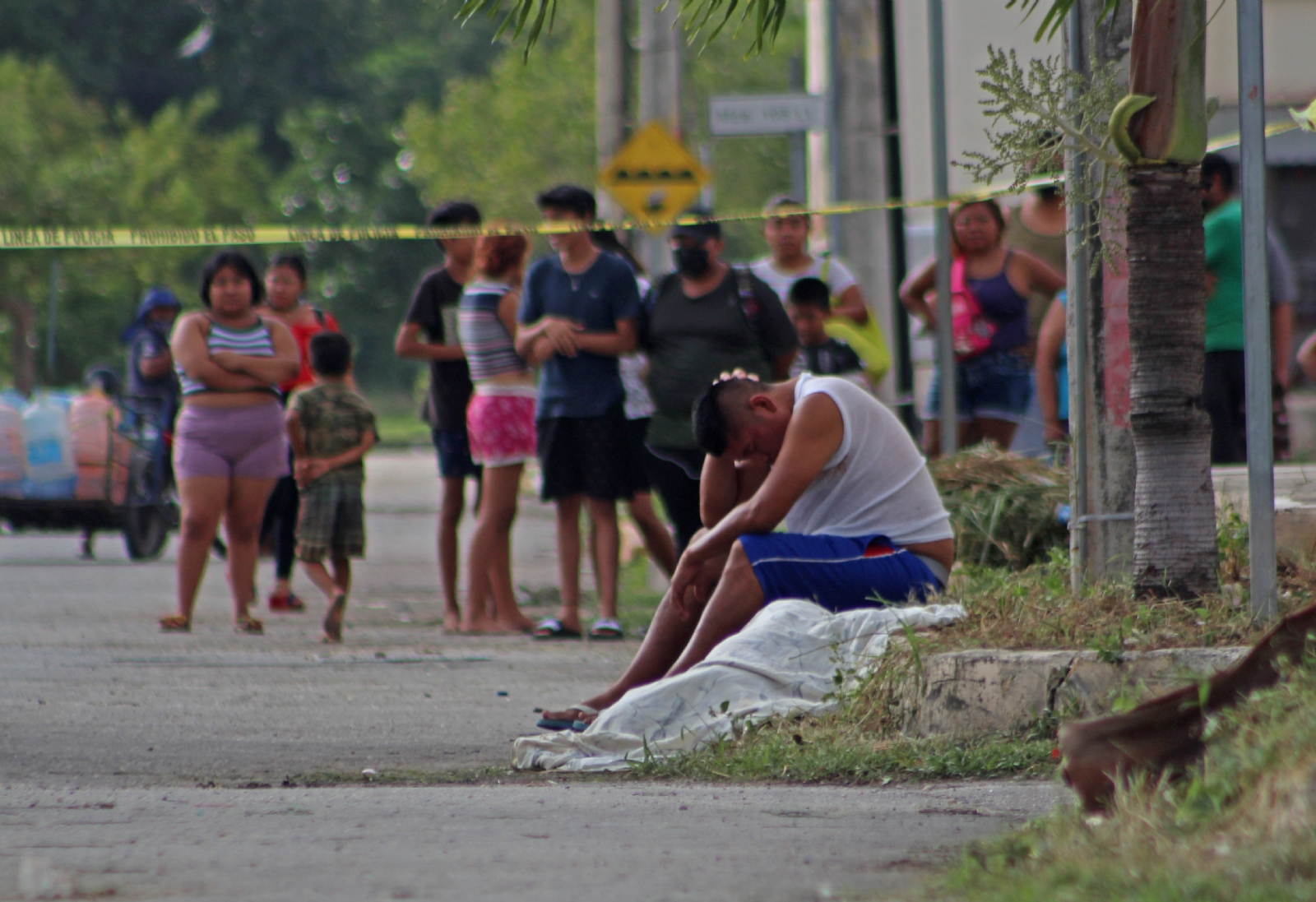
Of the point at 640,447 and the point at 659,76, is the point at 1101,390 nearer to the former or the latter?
the point at 640,447

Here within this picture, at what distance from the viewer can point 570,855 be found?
3785 mm

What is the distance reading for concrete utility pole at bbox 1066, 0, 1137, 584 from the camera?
19.6ft

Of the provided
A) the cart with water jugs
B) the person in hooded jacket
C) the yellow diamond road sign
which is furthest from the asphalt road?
the yellow diamond road sign

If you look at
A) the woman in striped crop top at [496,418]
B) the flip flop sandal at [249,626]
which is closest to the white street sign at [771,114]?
the woman in striped crop top at [496,418]

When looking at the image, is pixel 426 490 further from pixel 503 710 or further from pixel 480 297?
pixel 503 710

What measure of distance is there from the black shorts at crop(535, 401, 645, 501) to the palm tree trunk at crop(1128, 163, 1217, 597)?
3.37 m

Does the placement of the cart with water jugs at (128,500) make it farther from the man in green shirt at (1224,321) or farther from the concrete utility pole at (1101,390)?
the concrete utility pole at (1101,390)

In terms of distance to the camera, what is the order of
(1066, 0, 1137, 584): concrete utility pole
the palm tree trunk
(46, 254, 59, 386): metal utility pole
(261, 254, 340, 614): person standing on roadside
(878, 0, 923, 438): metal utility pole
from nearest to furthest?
the palm tree trunk
(1066, 0, 1137, 584): concrete utility pole
(261, 254, 340, 614): person standing on roadside
(878, 0, 923, 438): metal utility pole
(46, 254, 59, 386): metal utility pole

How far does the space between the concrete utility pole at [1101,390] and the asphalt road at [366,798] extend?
5.23ft

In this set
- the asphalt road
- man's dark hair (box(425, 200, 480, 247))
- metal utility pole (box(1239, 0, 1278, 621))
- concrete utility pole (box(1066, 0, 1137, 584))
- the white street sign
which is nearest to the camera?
the asphalt road

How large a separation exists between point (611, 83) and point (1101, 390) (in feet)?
26.4

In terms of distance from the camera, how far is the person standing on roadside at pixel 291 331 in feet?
32.3

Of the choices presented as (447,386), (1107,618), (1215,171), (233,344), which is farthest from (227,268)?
(1107,618)

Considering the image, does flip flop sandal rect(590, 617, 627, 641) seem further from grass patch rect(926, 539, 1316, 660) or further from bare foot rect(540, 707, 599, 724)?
grass patch rect(926, 539, 1316, 660)
